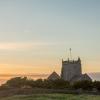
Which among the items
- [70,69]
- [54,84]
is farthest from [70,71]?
[54,84]

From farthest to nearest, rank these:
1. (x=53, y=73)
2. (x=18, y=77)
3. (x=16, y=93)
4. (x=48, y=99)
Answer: (x=53, y=73) < (x=18, y=77) < (x=16, y=93) < (x=48, y=99)

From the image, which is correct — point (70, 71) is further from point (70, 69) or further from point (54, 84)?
point (54, 84)

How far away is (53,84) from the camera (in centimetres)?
10231

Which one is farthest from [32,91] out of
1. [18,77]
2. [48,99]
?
[18,77]

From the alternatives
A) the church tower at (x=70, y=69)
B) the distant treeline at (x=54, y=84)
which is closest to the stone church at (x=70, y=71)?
the church tower at (x=70, y=69)

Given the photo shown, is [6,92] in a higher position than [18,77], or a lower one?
lower

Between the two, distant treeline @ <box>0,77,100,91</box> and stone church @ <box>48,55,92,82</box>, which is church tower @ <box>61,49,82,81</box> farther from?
distant treeline @ <box>0,77,100,91</box>

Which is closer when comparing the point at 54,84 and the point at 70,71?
the point at 54,84

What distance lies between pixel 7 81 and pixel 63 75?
29183mm

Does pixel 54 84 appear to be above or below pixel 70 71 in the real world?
below

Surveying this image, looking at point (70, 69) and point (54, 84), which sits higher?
point (70, 69)

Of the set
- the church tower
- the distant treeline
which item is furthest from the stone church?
the distant treeline

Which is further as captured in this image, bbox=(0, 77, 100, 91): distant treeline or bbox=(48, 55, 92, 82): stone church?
bbox=(48, 55, 92, 82): stone church

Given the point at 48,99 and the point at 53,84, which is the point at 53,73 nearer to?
the point at 53,84
